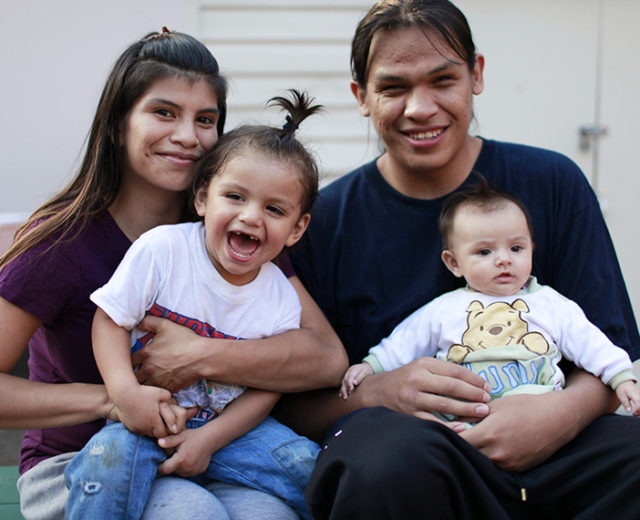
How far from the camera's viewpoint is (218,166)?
1.89m

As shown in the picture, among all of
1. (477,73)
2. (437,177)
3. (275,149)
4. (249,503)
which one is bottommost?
(249,503)

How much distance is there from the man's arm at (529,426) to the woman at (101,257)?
1.61 feet

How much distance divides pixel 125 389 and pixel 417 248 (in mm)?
1049

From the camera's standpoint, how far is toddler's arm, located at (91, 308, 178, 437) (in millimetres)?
1656

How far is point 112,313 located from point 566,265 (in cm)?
137

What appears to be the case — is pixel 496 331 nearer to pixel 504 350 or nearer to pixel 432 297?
pixel 504 350

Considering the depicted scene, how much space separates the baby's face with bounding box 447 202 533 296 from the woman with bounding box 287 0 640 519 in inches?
6.9

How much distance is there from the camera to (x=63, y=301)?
1813mm

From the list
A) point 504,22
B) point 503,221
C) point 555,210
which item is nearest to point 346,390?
point 503,221

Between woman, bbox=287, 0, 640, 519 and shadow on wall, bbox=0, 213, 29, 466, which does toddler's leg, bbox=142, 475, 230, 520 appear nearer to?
woman, bbox=287, 0, 640, 519

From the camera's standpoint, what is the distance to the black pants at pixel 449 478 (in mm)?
1538

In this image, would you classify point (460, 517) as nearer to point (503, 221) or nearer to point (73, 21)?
point (503, 221)

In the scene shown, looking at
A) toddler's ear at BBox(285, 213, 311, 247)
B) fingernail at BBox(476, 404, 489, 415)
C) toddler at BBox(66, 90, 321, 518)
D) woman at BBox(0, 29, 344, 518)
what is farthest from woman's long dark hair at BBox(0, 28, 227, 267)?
fingernail at BBox(476, 404, 489, 415)

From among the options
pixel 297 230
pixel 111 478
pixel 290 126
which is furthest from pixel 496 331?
pixel 111 478
